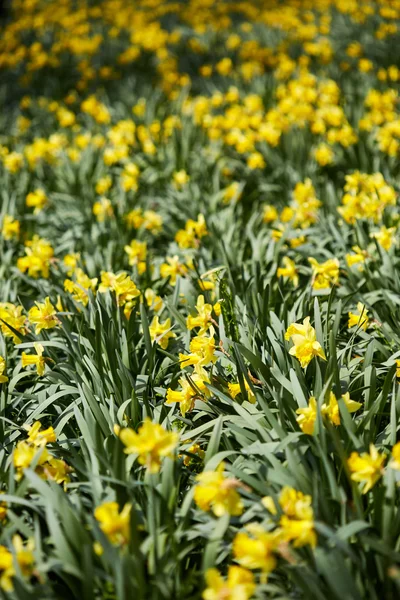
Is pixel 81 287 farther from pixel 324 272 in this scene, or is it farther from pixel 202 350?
pixel 324 272

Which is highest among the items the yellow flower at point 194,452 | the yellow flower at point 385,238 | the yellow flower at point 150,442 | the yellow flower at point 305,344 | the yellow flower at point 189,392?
the yellow flower at point 150,442

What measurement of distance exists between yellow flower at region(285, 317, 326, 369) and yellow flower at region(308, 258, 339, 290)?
0.62 m

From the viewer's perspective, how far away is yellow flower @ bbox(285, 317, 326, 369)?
1.85 m

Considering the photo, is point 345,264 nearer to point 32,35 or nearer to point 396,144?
point 396,144

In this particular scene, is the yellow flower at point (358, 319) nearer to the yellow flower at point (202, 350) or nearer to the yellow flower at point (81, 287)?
the yellow flower at point (202, 350)

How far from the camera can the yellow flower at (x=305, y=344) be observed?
6.06 ft

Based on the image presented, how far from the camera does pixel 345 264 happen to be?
9.17 ft

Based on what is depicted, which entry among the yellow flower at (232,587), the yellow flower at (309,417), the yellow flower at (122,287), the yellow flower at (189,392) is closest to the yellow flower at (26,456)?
the yellow flower at (189,392)

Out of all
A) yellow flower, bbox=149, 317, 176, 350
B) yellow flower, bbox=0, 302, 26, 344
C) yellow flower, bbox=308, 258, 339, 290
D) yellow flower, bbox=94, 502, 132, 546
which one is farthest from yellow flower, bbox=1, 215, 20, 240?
yellow flower, bbox=94, 502, 132, 546

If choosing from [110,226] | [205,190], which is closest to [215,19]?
[205,190]

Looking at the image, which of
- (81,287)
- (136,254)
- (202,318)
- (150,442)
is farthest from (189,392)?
(136,254)

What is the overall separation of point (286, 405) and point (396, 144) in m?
2.80

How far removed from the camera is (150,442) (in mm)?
1425

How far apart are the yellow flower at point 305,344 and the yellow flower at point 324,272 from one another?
619 mm
